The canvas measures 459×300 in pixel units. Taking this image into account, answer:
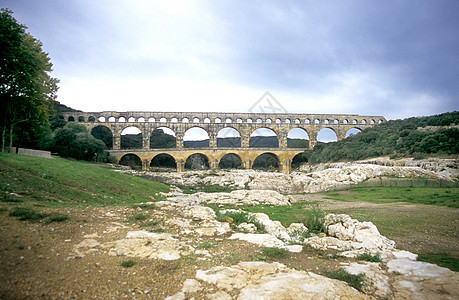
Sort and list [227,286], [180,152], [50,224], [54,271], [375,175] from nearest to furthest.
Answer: [54,271] → [227,286] → [50,224] → [375,175] → [180,152]

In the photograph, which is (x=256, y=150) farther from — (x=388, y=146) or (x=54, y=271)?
(x=54, y=271)

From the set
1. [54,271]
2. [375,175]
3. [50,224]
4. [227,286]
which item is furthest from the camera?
[375,175]

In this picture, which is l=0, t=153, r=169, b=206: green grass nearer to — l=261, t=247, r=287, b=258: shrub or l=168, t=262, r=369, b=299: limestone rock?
l=168, t=262, r=369, b=299: limestone rock

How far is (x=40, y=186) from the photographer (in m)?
7.13

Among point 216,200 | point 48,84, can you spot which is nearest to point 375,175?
point 216,200

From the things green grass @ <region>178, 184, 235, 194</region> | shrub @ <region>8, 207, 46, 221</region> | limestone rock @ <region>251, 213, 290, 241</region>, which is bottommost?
green grass @ <region>178, 184, 235, 194</region>

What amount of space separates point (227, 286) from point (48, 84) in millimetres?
27973

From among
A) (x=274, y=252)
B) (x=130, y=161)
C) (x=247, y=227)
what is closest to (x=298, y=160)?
(x=130, y=161)

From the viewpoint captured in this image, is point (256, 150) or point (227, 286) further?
point (256, 150)

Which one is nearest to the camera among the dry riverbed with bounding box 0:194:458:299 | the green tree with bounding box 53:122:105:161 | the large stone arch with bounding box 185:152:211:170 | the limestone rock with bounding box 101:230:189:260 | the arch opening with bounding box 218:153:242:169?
the dry riverbed with bounding box 0:194:458:299

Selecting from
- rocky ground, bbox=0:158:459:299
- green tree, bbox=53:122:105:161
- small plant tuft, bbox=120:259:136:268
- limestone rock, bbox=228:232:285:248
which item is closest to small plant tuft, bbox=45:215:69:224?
rocky ground, bbox=0:158:459:299

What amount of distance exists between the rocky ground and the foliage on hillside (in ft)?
85.9

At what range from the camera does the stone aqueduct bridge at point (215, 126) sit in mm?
41713

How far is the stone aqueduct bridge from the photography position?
41.7 m
